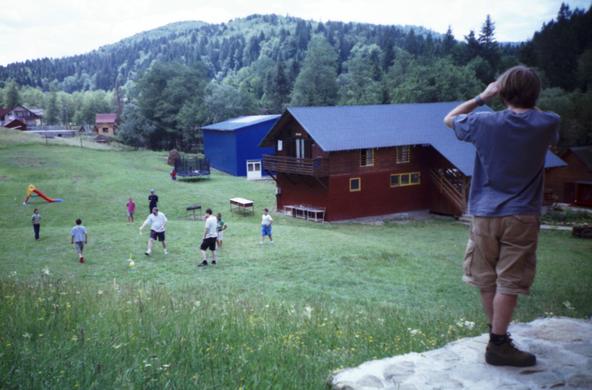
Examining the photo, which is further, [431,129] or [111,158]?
[111,158]

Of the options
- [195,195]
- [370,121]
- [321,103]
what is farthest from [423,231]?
[321,103]

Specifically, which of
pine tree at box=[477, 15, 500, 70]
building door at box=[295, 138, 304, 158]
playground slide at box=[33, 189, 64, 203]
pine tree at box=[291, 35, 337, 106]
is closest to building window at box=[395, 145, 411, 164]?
building door at box=[295, 138, 304, 158]

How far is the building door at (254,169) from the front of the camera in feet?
186

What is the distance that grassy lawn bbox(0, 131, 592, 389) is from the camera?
457 centimetres

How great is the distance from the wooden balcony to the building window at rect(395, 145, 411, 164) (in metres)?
6.63

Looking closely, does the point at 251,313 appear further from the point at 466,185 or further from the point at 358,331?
the point at 466,185

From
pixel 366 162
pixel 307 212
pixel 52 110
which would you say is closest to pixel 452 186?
pixel 366 162

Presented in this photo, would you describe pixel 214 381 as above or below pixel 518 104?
below

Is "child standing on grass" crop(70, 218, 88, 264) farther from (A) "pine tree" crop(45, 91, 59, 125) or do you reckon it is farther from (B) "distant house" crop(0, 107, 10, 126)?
(A) "pine tree" crop(45, 91, 59, 125)

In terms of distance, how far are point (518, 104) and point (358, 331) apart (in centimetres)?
358

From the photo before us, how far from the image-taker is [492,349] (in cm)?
449

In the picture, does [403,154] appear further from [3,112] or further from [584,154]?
[3,112]

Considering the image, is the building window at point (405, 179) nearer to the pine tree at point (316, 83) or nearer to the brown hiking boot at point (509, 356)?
the brown hiking boot at point (509, 356)

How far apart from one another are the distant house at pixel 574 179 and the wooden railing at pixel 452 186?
41.9ft
